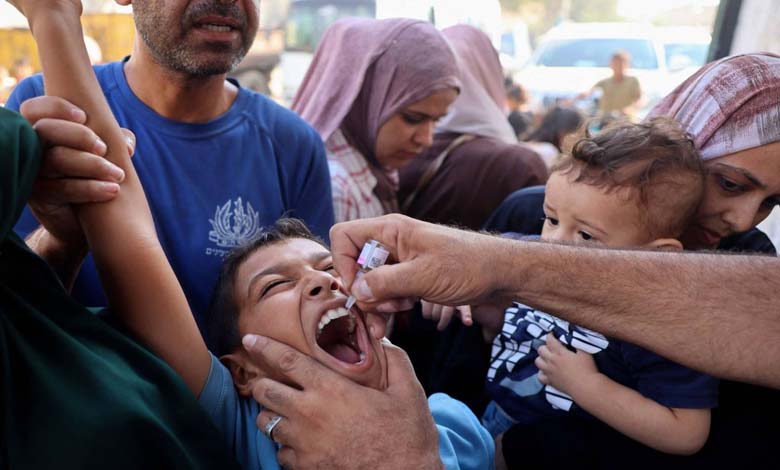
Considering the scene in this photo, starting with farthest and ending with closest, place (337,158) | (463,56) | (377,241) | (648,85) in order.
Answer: (648,85) < (463,56) < (337,158) < (377,241)

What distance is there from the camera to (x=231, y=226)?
2383mm

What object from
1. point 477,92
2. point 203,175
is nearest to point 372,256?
point 203,175

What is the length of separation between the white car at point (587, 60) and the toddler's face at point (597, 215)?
11.1 metres

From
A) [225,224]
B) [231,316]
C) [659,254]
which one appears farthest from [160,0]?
[659,254]

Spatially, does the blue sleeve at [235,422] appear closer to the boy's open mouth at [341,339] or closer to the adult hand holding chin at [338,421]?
the adult hand holding chin at [338,421]

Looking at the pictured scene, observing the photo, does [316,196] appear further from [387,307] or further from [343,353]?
[387,307]

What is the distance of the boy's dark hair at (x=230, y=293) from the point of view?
2043mm

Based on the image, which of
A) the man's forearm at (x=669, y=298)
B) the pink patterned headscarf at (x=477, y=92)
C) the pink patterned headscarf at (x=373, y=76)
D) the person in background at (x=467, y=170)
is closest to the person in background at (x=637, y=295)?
the man's forearm at (x=669, y=298)

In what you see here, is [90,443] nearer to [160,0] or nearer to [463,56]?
[160,0]

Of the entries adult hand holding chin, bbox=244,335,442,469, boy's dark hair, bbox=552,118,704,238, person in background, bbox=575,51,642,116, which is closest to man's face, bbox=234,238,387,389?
adult hand holding chin, bbox=244,335,442,469

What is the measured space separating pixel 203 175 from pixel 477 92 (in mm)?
2469

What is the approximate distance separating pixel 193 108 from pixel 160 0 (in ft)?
1.25

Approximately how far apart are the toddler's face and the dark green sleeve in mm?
1493

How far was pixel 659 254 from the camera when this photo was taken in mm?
1716
